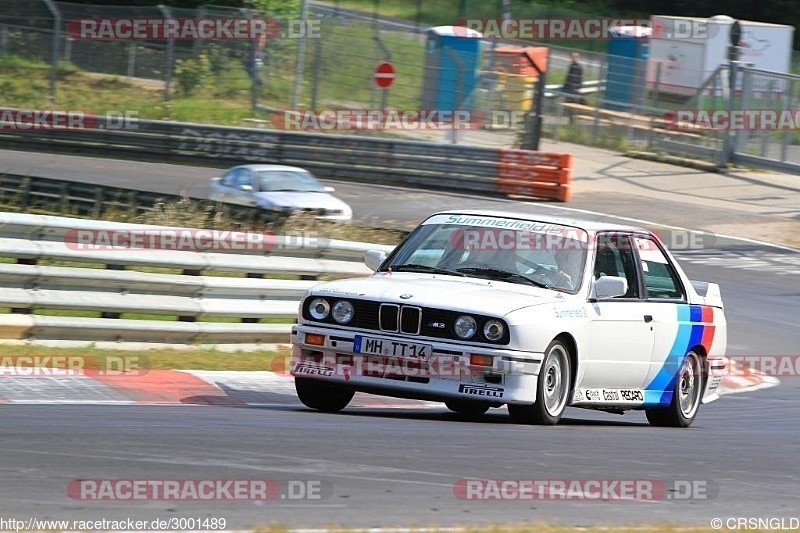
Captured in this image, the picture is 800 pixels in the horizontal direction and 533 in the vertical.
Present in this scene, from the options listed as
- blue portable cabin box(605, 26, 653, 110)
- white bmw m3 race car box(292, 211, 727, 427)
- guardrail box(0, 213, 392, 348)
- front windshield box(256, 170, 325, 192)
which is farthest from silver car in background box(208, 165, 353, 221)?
blue portable cabin box(605, 26, 653, 110)

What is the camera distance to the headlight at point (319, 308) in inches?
342

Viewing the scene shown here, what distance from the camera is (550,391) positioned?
28.5 ft

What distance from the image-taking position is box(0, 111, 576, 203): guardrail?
27.7 metres

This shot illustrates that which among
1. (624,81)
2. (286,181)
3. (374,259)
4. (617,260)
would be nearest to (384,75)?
(624,81)

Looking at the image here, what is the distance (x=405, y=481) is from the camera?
20.5ft

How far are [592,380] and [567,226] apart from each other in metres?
1.13

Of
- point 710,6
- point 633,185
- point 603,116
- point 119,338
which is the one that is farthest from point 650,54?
point 119,338

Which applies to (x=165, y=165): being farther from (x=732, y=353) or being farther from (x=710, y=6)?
(x=710, y=6)

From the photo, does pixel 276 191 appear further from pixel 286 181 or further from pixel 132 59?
pixel 132 59

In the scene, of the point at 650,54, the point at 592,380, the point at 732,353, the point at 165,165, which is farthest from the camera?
the point at 650,54

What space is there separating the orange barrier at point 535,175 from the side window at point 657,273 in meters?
→ 16.7

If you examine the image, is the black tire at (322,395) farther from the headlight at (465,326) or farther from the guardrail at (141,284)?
the guardrail at (141,284)

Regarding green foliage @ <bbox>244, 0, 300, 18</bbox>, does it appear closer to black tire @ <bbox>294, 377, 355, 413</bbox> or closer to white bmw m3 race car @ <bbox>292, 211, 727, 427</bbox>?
white bmw m3 race car @ <bbox>292, 211, 727, 427</bbox>

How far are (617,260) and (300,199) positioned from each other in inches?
493
